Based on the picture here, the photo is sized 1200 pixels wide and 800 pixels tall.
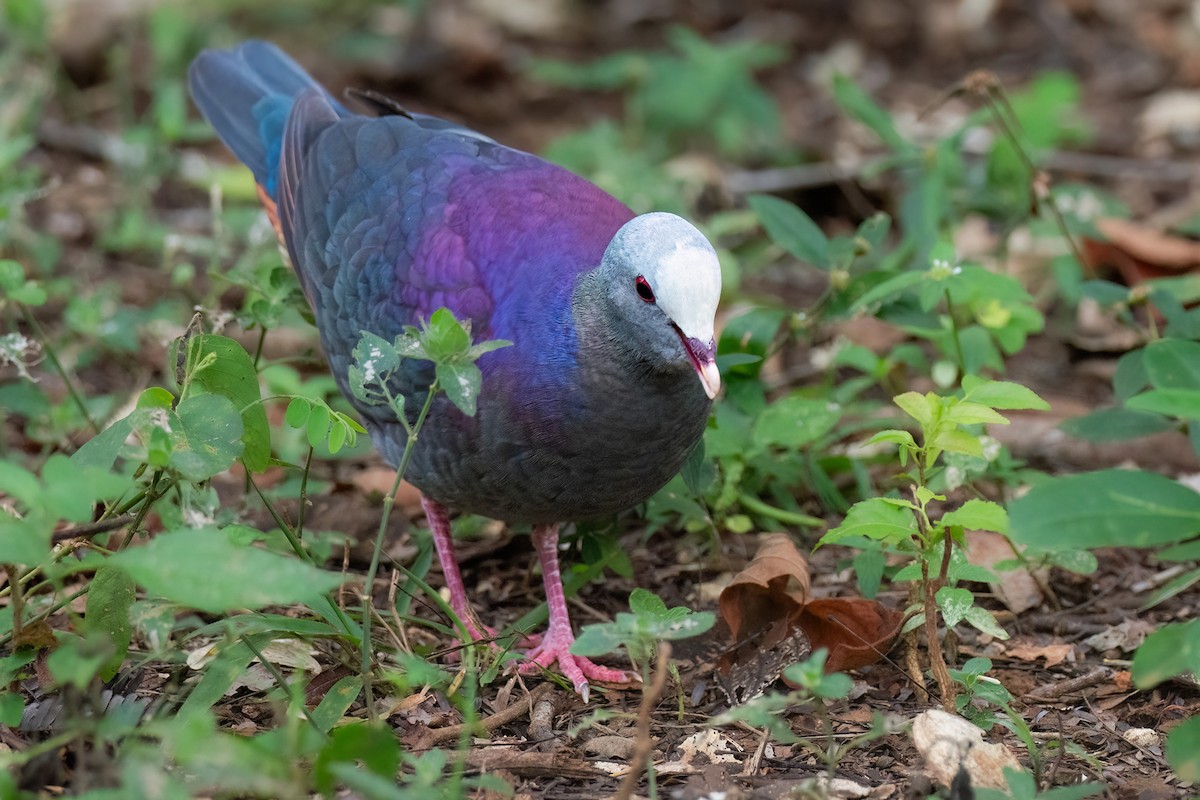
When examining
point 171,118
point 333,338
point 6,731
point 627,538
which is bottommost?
point 627,538

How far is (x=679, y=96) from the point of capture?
6965 millimetres

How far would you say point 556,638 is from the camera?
3.75 meters

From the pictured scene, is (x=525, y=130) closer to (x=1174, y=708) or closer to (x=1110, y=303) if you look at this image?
(x=1110, y=303)

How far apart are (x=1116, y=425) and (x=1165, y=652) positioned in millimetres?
1465

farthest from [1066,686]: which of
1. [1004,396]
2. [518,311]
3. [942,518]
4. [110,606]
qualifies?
[110,606]

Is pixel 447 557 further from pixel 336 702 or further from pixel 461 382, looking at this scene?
pixel 461 382

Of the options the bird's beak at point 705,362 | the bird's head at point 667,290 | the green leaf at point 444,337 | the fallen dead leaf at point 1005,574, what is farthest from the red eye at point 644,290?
the fallen dead leaf at point 1005,574

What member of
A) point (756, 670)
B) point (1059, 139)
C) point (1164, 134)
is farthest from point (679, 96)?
point (756, 670)

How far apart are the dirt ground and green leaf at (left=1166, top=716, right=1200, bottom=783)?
401 mm

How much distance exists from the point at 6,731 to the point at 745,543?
2.16 m

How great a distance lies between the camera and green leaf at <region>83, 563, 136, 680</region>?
2922 mm

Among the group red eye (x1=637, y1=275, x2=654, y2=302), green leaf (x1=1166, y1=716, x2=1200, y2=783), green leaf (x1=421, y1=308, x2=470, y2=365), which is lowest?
green leaf (x1=1166, y1=716, x2=1200, y2=783)

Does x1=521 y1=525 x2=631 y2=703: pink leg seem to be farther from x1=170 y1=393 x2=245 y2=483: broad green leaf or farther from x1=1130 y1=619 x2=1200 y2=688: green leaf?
x1=1130 y1=619 x2=1200 y2=688: green leaf

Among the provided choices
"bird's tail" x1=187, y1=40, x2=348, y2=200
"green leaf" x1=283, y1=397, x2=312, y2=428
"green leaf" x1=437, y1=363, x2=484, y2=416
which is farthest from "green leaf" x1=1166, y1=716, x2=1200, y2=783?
"bird's tail" x1=187, y1=40, x2=348, y2=200
